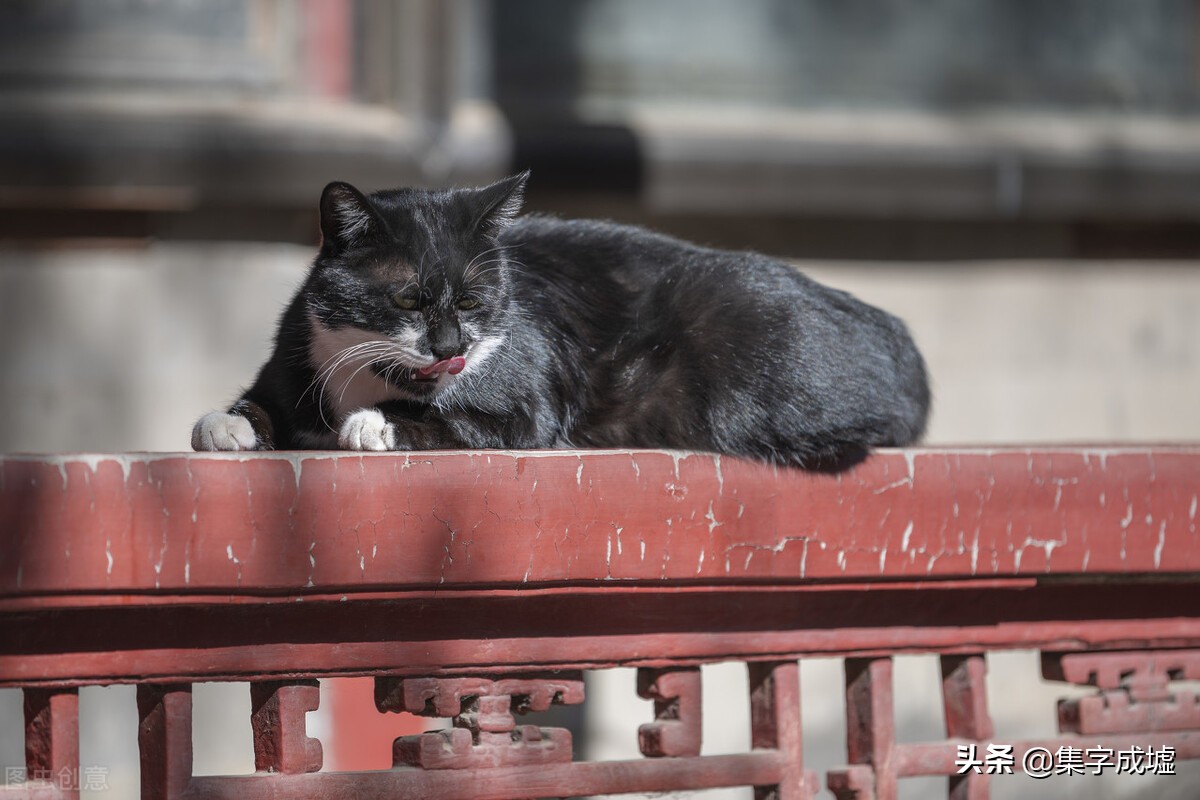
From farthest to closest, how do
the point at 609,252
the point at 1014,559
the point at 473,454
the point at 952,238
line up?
the point at 952,238, the point at 609,252, the point at 1014,559, the point at 473,454

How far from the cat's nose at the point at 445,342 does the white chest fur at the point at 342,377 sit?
0.11 m

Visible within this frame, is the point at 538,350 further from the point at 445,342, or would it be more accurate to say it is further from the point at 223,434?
the point at 223,434

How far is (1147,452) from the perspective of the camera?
1615mm

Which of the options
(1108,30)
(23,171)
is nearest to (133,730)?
(23,171)

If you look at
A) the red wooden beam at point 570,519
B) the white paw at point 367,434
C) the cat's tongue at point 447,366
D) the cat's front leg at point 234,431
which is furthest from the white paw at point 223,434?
the red wooden beam at point 570,519

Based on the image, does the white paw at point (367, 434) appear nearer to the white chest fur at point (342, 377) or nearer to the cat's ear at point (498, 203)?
the white chest fur at point (342, 377)

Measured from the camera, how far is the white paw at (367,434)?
1.61m

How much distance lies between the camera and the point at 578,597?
142 cm

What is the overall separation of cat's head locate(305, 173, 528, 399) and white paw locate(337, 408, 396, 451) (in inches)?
4.7

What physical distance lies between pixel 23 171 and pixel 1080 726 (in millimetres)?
2567

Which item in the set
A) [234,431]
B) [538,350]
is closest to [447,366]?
[538,350]

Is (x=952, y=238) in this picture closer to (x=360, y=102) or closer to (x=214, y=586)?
(x=360, y=102)

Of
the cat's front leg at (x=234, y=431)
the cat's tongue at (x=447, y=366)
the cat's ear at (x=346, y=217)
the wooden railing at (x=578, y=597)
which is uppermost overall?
the cat's ear at (x=346, y=217)

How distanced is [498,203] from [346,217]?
0.21m
